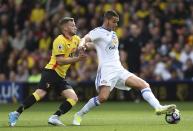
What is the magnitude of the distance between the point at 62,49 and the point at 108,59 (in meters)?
0.87

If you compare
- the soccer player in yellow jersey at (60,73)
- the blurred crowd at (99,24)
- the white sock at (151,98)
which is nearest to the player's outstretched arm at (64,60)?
the soccer player in yellow jersey at (60,73)

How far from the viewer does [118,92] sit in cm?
2275

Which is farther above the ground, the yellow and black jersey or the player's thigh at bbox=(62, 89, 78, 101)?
the yellow and black jersey

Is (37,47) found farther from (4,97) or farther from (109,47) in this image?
(109,47)

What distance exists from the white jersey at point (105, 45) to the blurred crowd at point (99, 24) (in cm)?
865

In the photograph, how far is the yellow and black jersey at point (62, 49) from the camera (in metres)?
13.3

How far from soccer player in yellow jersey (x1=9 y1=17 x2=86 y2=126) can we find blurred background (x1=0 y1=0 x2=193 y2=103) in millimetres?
8797

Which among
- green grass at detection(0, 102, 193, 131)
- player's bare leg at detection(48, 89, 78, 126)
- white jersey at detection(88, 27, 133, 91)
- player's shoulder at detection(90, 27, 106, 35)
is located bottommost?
green grass at detection(0, 102, 193, 131)

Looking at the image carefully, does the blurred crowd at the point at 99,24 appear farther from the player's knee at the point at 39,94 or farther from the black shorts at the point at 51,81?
the player's knee at the point at 39,94

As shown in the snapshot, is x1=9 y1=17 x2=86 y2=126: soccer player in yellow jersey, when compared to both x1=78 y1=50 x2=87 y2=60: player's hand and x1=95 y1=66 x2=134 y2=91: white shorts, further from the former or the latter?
x1=95 y1=66 x2=134 y2=91: white shorts

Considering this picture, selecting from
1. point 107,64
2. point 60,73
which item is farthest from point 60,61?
point 107,64

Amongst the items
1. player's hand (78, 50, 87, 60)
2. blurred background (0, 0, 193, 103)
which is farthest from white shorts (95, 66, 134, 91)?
blurred background (0, 0, 193, 103)

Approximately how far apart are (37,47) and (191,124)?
12.5 meters

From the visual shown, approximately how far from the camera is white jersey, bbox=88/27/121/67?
13.4 m
